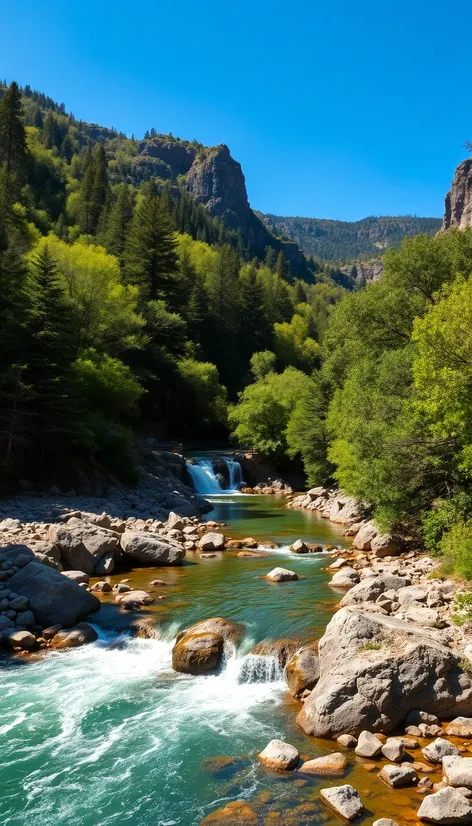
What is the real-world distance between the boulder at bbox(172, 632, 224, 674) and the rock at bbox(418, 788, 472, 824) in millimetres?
6091

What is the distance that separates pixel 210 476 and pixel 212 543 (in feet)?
72.1

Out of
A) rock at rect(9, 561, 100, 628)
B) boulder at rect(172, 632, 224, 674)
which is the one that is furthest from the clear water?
rock at rect(9, 561, 100, 628)

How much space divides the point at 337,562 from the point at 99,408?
824 inches

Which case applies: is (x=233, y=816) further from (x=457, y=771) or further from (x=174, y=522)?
(x=174, y=522)

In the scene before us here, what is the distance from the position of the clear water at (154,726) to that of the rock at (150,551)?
3568 mm

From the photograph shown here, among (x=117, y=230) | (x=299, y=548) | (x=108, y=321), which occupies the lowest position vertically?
(x=299, y=548)

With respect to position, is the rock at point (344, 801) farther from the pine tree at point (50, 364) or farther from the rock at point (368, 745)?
the pine tree at point (50, 364)

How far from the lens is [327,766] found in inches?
338

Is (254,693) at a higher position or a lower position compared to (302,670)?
lower

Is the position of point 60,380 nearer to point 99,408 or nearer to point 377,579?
point 99,408

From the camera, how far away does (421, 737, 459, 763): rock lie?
27.8 ft

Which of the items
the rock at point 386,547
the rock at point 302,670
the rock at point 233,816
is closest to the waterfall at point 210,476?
the rock at point 386,547

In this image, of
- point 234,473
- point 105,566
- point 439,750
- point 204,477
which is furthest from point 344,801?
point 234,473

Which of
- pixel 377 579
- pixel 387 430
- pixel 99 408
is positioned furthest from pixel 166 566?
pixel 99 408
